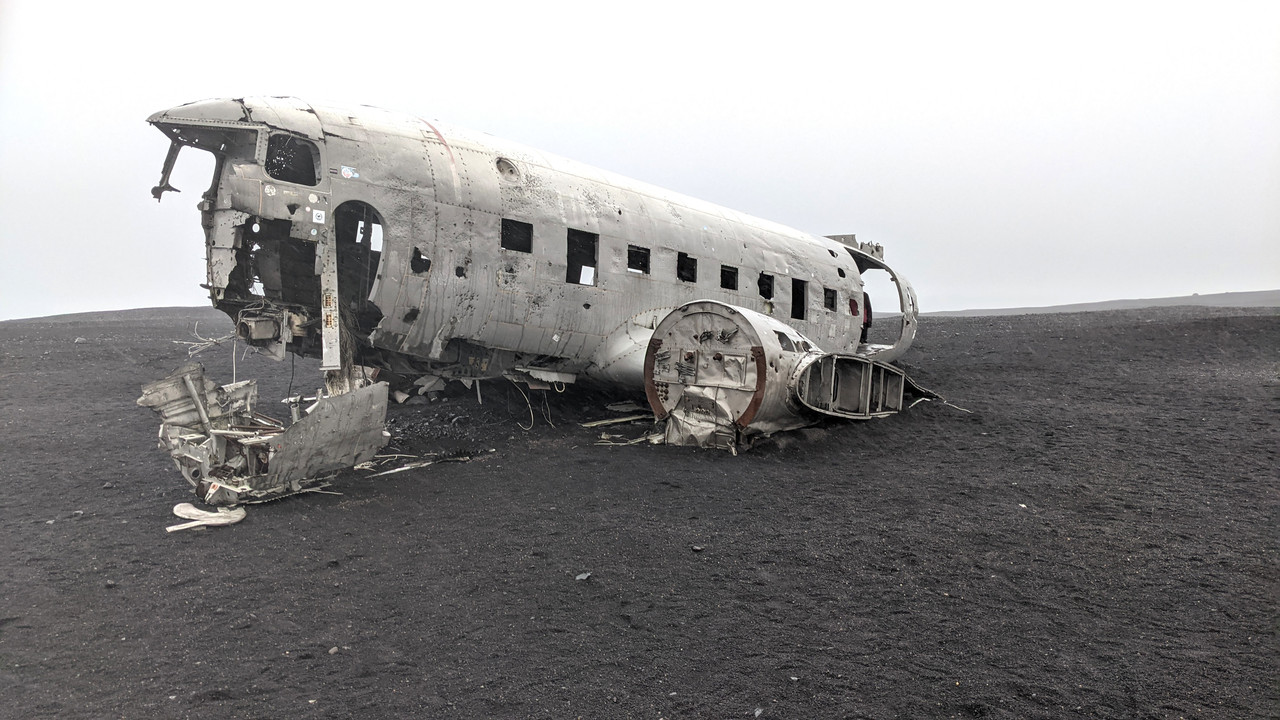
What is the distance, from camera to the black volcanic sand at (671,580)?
3.84 metres

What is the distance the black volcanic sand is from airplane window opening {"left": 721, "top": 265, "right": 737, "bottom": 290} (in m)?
3.33

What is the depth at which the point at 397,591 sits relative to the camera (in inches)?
201

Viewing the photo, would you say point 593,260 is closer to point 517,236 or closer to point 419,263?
point 517,236

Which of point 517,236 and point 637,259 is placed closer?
point 517,236

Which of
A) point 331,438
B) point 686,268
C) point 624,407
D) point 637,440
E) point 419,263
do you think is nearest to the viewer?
point 331,438

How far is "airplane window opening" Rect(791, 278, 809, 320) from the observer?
539 inches

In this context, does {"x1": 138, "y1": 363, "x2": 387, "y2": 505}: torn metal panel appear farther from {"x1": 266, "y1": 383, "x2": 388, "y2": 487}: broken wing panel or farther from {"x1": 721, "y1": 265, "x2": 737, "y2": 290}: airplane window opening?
{"x1": 721, "y1": 265, "x2": 737, "y2": 290}: airplane window opening

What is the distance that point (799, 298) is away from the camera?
13.8 meters

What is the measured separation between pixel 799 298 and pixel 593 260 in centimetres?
522

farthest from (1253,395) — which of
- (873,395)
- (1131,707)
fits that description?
(1131,707)

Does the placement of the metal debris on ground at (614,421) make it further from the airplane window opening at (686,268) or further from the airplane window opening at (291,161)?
the airplane window opening at (291,161)

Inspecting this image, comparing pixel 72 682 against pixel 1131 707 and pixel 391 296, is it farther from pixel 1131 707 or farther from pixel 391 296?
pixel 1131 707

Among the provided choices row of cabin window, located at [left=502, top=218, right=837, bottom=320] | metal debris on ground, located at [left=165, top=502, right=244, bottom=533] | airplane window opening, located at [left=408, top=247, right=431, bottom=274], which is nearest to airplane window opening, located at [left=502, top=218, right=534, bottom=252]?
row of cabin window, located at [left=502, top=218, right=837, bottom=320]

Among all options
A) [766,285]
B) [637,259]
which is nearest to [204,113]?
[637,259]
